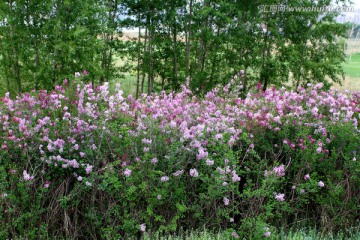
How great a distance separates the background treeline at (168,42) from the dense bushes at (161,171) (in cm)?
635

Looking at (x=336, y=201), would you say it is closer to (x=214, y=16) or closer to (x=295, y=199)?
(x=295, y=199)

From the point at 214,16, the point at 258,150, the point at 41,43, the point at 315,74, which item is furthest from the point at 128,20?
the point at 258,150

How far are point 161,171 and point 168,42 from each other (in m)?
10.7

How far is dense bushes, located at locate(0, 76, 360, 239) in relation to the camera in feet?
12.1

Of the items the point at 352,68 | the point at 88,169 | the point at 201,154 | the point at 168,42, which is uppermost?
the point at 201,154

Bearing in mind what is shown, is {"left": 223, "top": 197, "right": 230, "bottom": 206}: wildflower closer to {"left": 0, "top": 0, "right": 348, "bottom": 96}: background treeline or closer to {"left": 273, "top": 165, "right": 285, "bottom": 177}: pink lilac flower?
{"left": 273, "top": 165, "right": 285, "bottom": 177}: pink lilac flower

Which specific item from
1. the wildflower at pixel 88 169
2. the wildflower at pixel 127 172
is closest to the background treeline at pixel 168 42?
the wildflower at pixel 88 169

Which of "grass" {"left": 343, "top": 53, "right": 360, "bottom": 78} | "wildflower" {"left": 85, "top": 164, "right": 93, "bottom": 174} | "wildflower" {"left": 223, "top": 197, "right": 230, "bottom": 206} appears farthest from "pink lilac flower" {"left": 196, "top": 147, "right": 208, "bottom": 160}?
"grass" {"left": 343, "top": 53, "right": 360, "bottom": 78}

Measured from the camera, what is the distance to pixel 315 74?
14.9 metres

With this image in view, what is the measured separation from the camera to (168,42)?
45.7 ft

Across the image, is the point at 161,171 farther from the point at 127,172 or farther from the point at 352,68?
the point at 352,68

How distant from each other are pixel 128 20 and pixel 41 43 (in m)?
3.71

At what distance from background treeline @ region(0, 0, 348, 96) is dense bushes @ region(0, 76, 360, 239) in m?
6.35

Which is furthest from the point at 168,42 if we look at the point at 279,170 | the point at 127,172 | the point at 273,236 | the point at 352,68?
the point at 352,68
